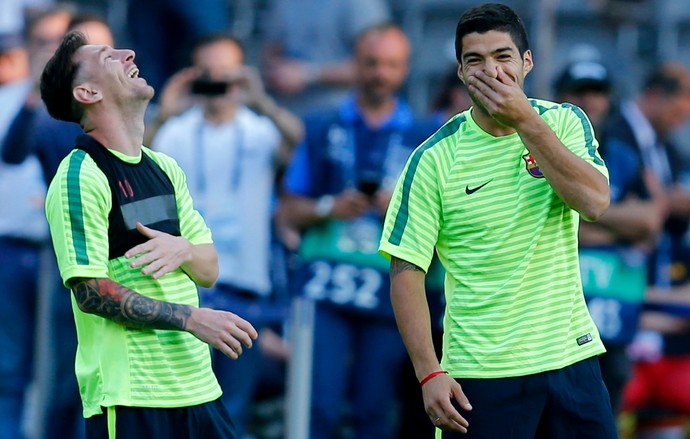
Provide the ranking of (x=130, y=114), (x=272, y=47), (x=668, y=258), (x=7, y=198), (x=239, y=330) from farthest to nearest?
(x=272, y=47), (x=668, y=258), (x=7, y=198), (x=130, y=114), (x=239, y=330)

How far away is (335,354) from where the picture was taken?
7.20m

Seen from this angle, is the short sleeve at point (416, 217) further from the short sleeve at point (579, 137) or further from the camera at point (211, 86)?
the camera at point (211, 86)

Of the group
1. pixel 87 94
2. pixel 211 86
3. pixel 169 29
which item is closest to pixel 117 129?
pixel 87 94

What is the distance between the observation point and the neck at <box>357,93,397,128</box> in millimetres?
7395

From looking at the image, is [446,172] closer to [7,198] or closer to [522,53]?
[522,53]

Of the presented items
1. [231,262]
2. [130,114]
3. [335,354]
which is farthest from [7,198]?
[130,114]

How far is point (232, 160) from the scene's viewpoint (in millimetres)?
7395

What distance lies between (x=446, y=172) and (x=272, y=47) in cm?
485

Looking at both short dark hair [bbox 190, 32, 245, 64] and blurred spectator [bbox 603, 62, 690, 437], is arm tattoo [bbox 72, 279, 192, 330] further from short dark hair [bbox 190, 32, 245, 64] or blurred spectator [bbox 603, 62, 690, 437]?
blurred spectator [bbox 603, 62, 690, 437]

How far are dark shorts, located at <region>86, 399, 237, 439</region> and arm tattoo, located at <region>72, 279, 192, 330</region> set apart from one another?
12.4 inches

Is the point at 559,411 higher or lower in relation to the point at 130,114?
lower

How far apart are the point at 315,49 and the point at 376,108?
5.18ft

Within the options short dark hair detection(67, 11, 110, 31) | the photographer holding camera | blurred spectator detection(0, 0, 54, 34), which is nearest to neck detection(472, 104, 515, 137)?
the photographer holding camera

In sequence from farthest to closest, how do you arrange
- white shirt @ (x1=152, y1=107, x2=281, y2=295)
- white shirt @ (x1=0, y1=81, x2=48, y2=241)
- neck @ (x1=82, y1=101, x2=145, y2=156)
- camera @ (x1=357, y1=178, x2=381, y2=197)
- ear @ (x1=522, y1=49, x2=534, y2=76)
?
white shirt @ (x1=0, y1=81, x2=48, y2=241)
white shirt @ (x1=152, y1=107, x2=281, y2=295)
camera @ (x1=357, y1=178, x2=381, y2=197)
neck @ (x1=82, y1=101, x2=145, y2=156)
ear @ (x1=522, y1=49, x2=534, y2=76)
